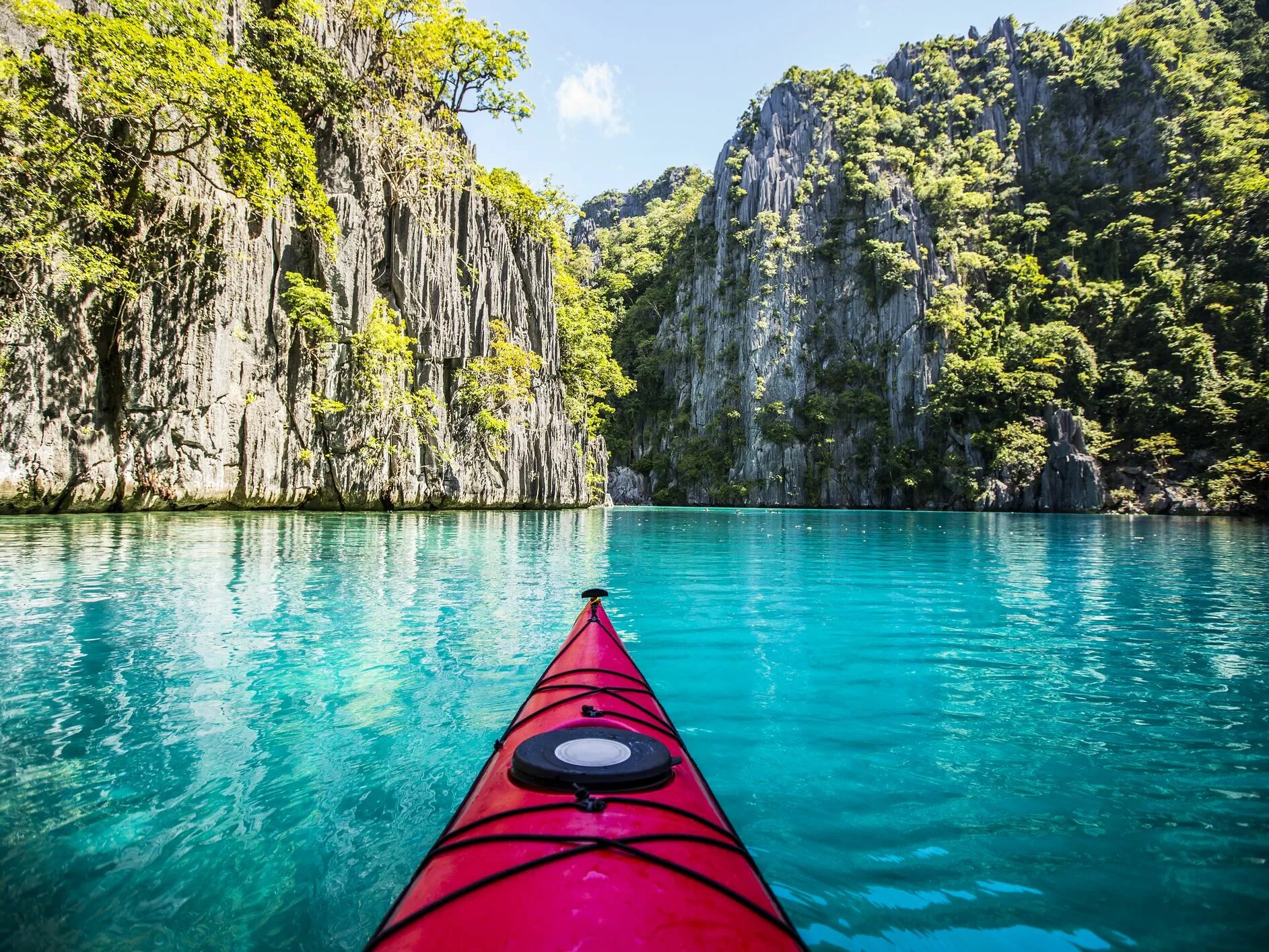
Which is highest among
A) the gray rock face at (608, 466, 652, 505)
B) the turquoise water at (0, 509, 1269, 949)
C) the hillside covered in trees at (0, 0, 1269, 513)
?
the hillside covered in trees at (0, 0, 1269, 513)

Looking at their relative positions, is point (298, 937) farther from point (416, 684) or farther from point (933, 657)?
point (933, 657)

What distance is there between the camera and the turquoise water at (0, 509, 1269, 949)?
218cm

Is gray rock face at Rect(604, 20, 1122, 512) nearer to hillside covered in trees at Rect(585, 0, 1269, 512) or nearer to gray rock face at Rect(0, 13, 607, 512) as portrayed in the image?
hillside covered in trees at Rect(585, 0, 1269, 512)

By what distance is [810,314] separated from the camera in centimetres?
4988

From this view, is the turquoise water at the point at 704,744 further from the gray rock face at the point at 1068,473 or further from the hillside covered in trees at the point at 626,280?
the gray rock face at the point at 1068,473

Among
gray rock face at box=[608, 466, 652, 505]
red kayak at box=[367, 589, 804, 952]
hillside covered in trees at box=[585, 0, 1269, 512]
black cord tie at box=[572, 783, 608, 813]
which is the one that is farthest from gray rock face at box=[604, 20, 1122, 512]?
black cord tie at box=[572, 783, 608, 813]

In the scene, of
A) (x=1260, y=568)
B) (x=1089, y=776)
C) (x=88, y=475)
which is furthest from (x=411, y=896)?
(x=88, y=475)

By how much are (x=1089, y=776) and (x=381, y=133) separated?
25222 mm

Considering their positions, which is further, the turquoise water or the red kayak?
the turquoise water

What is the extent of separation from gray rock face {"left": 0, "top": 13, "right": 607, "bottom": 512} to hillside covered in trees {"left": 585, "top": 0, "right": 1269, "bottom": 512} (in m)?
28.9

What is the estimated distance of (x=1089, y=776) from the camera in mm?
3184

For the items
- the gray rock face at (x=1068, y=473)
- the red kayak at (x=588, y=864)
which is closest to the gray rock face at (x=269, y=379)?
the red kayak at (x=588, y=864)

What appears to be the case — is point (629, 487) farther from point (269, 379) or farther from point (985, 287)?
point (269, 379)

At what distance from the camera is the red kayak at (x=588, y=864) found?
126 cm
